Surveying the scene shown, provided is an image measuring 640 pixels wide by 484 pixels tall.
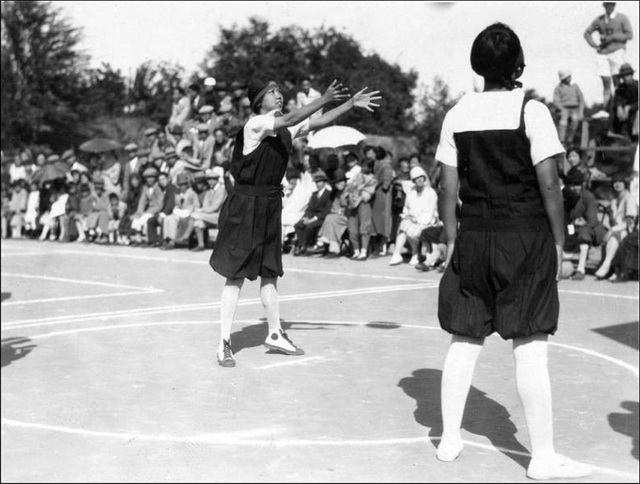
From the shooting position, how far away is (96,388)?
6.77m

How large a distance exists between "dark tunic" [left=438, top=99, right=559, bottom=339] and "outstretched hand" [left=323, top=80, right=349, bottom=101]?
2030 mm

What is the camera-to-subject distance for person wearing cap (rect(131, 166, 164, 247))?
70.9 feet

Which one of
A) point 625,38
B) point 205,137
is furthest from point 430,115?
point 625,38

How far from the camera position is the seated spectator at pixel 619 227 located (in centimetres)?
1456

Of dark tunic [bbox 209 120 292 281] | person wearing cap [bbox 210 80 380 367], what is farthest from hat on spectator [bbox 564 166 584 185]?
dark tunic [bbox 209 120 292 281]

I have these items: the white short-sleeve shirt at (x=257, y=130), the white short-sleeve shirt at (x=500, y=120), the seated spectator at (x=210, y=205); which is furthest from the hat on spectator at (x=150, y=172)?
the white short-sleeve shirt at (x=500, y=120)

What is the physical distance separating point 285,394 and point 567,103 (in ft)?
43.1

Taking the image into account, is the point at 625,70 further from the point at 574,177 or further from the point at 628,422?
the point at 628,422

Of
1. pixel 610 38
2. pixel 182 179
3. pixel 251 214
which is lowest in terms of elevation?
pixel 251 214

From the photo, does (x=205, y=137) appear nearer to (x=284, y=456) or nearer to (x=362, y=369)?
(x=362, y=369)

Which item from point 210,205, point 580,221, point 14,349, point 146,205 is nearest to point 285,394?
point 14,349

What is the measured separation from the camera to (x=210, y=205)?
1847cm

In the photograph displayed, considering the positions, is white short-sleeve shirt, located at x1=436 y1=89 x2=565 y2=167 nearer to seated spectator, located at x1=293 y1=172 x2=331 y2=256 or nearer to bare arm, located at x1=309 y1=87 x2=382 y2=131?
bare arm, located at x1=309 y1=87 x2=382 y2=131

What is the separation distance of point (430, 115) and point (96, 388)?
23949 millimetres
